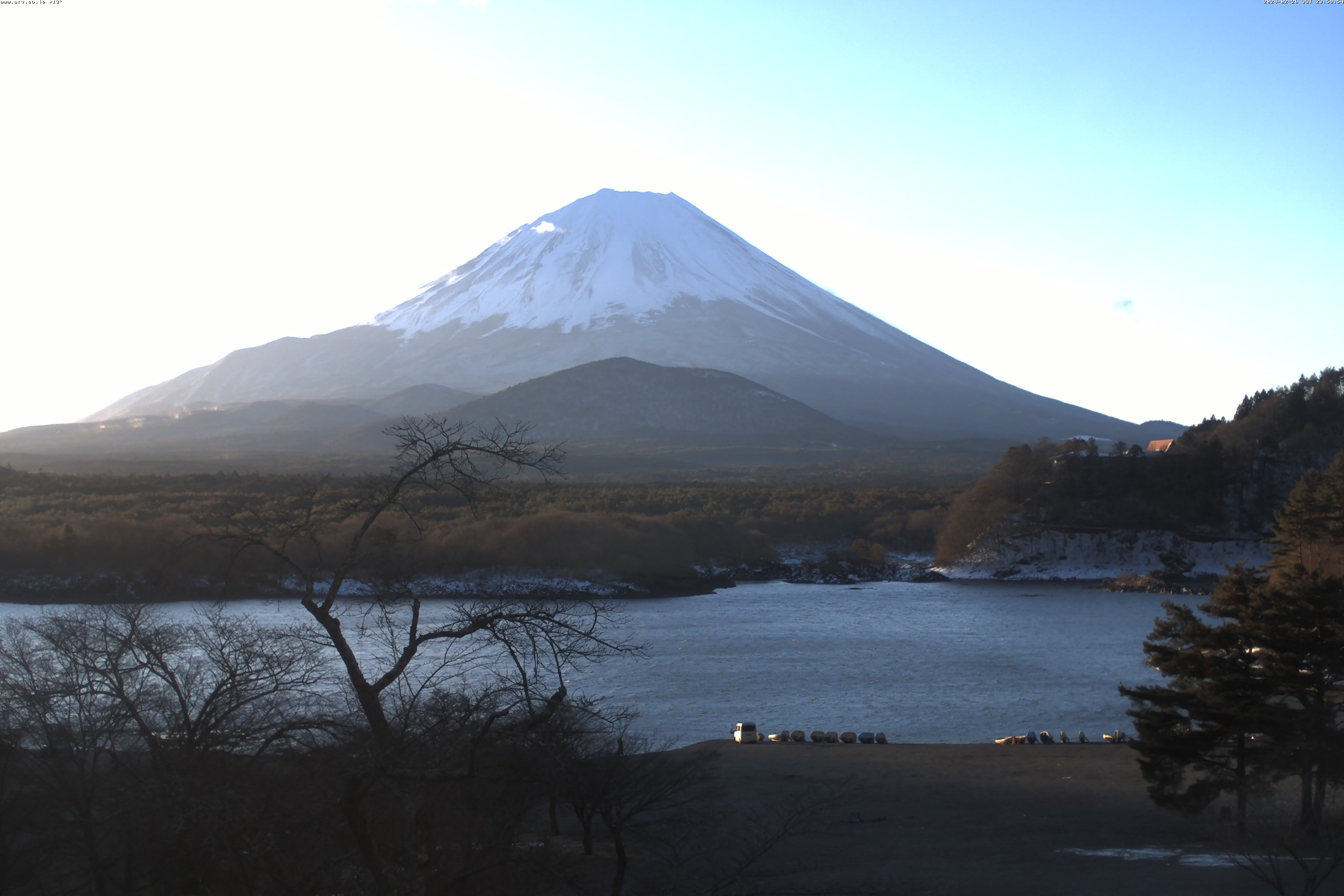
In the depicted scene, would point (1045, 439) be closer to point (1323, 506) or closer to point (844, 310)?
point (1323, 506)

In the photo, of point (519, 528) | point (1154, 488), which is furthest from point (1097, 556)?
point (519, 528)

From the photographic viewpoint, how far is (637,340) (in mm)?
113250

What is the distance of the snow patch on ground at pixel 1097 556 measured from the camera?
37.8 metres

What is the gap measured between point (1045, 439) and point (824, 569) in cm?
1596

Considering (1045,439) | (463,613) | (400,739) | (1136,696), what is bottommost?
(1136,696)

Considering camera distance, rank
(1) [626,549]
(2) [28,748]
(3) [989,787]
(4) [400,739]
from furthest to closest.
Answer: (1) [626,549], (3) [989,787], (2) [28,748], (4) [400,739]

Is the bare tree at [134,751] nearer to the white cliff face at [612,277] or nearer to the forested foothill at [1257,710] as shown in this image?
the forested foothill at [1257,710]

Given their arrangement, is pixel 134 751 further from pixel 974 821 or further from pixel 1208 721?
pixel 1208 721

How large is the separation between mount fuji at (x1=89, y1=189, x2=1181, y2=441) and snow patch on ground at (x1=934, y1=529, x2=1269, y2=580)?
2068 inches

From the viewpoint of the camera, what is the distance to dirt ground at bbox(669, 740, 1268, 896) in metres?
8.92

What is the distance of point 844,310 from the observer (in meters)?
133

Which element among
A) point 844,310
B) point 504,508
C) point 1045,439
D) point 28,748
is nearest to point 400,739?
point 28,748

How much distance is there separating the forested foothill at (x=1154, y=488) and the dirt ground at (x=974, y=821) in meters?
26.4

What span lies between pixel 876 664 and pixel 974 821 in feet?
32.3
